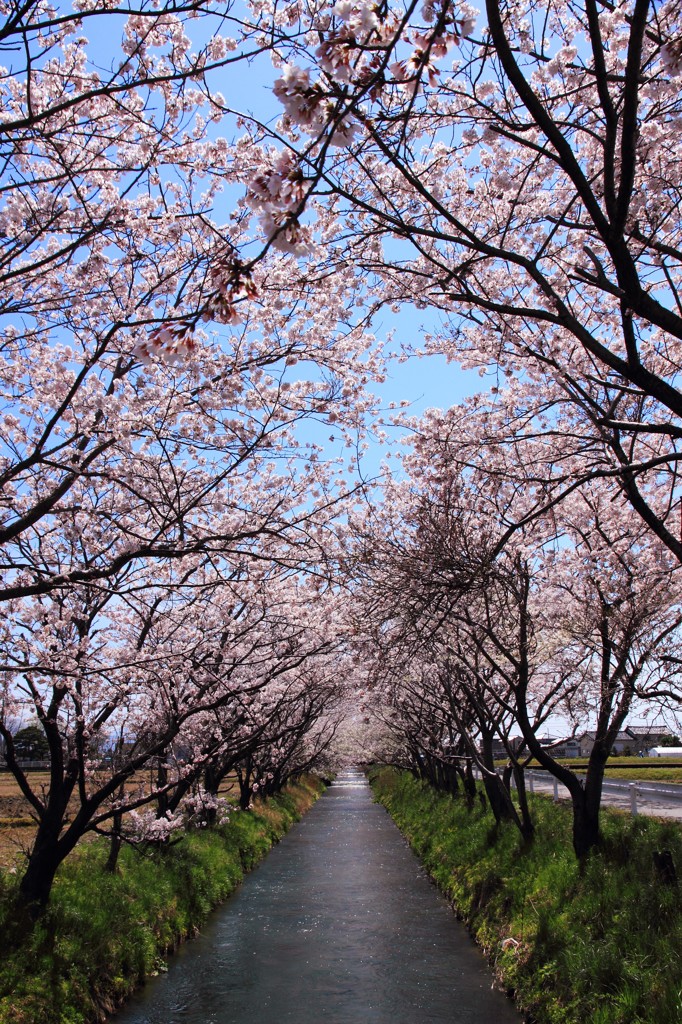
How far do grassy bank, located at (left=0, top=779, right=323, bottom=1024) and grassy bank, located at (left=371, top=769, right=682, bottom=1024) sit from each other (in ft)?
16.8

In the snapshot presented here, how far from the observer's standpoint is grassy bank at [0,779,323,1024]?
8656mm

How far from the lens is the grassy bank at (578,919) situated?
7528 mm

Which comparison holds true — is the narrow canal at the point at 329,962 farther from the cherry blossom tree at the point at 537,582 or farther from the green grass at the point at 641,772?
the green grass at the point at 641,772

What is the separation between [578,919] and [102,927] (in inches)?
247

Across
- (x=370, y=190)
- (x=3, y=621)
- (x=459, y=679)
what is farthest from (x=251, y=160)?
(x=459, y=679)

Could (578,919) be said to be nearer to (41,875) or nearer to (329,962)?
(329,962)

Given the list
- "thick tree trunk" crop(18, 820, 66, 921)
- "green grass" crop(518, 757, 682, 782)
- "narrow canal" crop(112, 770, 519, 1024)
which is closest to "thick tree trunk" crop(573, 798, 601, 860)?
"narrow canal" crop(112, 770, 519, 1024)

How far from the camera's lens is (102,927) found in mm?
10758

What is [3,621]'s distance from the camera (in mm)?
10273

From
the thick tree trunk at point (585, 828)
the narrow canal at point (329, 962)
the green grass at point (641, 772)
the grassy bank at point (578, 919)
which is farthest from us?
the green grass at point (641, 772)

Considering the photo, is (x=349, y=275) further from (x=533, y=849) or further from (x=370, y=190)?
(x=533, y=849)

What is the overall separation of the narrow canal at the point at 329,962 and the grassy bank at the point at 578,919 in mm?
577

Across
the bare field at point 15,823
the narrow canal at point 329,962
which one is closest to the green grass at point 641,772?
the narrow canal at point 329,962

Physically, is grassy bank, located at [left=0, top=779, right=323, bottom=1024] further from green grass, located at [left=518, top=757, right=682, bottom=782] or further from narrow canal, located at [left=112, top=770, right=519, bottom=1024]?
green grass, located at [left=518, top=757, right=682, bottom=782]
